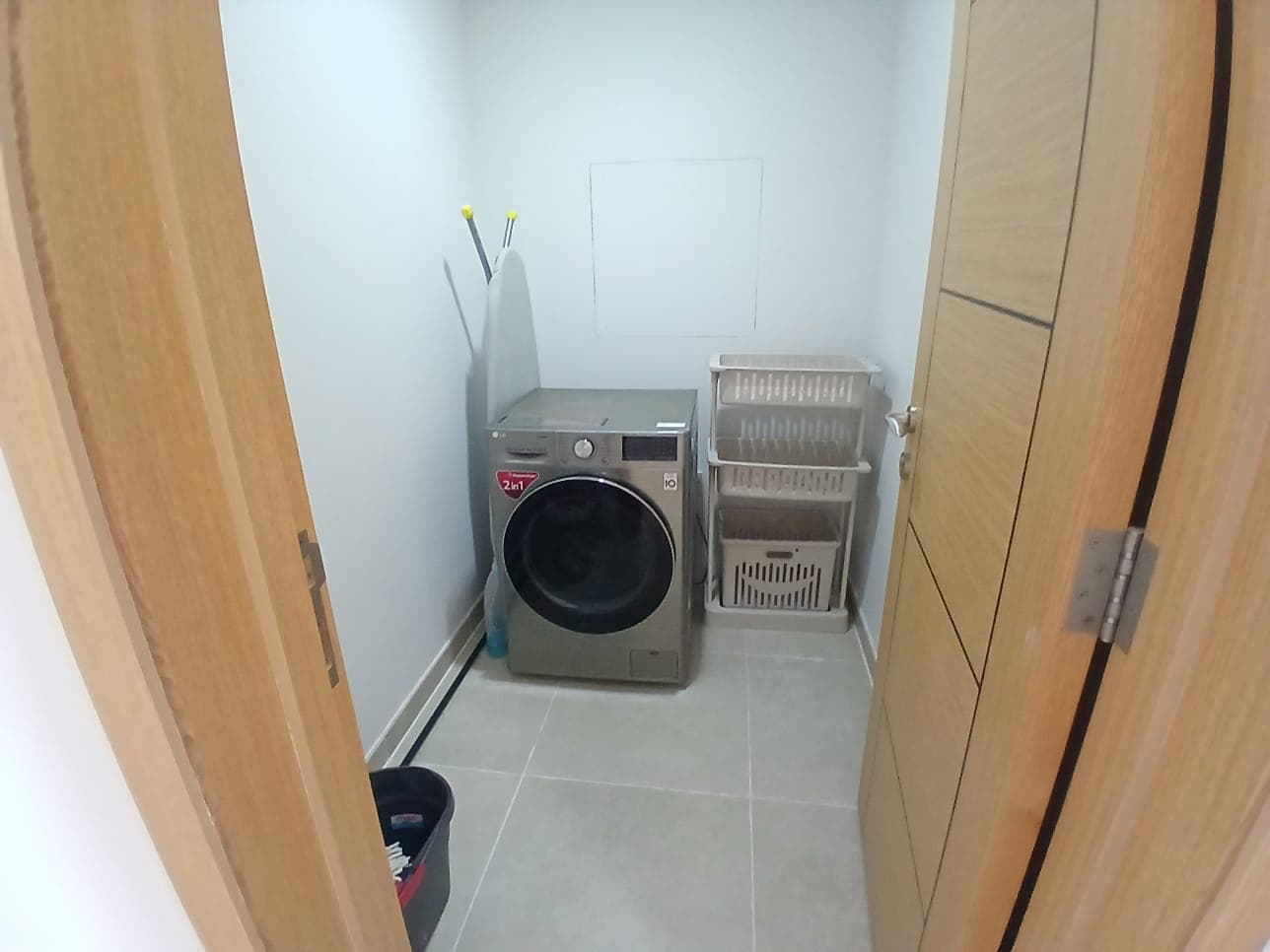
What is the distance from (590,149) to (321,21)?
1.02m

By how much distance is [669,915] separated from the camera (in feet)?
4.63

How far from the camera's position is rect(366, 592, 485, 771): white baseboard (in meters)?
1.78

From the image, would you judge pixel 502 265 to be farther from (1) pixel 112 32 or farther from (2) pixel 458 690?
(1) pixel 112 32

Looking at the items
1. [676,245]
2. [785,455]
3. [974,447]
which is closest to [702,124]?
[676,245]

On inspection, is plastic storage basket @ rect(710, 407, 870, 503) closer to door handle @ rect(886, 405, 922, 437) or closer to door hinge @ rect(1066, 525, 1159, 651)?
door handle @ rect(886, 405, 922, 437)

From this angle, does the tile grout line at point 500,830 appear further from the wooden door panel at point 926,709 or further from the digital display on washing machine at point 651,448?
the wooden door panel at point 926,709

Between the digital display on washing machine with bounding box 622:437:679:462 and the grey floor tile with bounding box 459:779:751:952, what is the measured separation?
Result: 906mm

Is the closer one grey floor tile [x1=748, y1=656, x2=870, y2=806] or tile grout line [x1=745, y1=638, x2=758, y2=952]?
tile grout line [x1=745, y1=638, x2=758, y2=952]

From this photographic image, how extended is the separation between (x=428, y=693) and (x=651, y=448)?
106 cm

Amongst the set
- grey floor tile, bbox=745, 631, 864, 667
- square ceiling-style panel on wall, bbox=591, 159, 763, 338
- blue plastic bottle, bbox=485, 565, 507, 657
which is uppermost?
square ceiling-style panel on wall, bbox=591, 159, 763, 338

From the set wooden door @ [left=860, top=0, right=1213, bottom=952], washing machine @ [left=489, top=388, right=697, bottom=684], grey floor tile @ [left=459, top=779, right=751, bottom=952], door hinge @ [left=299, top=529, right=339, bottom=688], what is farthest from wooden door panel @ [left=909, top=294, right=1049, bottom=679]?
grey floor tile @ [left=459, top=779, right=751, bottom=952]

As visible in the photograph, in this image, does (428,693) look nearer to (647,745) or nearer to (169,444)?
(647,745)

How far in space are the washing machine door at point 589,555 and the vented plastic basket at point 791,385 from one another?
0.56m

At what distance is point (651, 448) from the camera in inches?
71.6
